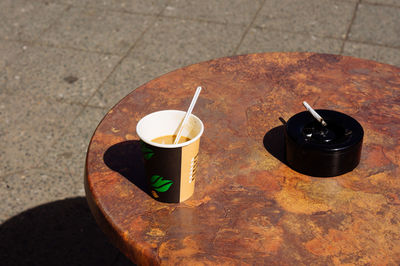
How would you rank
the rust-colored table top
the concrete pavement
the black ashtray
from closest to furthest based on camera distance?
the rust-colored table top
the black ashtray
the concrete pavement

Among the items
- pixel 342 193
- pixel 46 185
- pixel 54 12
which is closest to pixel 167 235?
pixel 342 193

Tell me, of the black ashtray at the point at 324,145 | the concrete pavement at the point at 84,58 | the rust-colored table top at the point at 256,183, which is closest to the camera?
the rust-colored table top at the point at 256,183

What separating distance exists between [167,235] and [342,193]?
1.66 feet

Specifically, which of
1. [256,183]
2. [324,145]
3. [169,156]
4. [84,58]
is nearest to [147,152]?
[169,156]

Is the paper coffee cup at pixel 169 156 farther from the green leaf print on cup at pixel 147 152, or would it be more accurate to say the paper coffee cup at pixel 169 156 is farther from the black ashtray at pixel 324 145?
the black ashtray at pixel 324 145

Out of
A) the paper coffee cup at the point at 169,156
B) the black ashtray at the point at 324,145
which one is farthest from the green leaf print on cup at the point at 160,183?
the black ashtray at the point at 324,145

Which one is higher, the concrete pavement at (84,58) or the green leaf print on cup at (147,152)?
the green leaf print on cup at (147,152)

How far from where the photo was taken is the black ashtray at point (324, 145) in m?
1.43

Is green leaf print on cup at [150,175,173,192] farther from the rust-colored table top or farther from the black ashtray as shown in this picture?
the black ashtray

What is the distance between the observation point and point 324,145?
56.4 inches

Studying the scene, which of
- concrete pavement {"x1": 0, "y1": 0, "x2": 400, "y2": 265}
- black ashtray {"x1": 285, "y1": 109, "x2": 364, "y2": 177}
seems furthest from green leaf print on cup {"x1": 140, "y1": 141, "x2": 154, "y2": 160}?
concrete pavement {"x1": 0, "y1": 0, "x2": 400, "y2": 265}

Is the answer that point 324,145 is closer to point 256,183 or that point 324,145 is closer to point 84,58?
point 256,183

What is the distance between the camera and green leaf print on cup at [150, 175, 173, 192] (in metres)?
1.37

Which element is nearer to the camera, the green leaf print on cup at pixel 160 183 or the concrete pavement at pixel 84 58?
the green leaf print on cup at pixel 160 183
